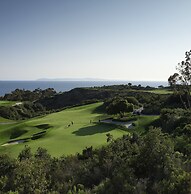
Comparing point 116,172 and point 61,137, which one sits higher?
point 116,172

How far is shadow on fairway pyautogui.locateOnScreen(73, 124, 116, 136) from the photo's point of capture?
36.2 meters

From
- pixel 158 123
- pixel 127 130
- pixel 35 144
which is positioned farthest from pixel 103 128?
pixel 35 144

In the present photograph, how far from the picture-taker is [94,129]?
1545 inches

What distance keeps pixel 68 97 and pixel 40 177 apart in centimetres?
9619

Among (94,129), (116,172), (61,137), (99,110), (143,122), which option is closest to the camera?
(116,172)

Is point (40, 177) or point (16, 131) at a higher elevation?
point (40, 177)

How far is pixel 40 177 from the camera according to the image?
1417 centimetres

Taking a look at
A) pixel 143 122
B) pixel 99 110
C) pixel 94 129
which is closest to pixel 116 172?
pixel 94 129

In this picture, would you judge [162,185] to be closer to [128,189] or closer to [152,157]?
[128,189]

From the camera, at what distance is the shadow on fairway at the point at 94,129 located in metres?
36.2

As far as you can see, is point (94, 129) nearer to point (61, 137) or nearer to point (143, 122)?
point (61, 137)

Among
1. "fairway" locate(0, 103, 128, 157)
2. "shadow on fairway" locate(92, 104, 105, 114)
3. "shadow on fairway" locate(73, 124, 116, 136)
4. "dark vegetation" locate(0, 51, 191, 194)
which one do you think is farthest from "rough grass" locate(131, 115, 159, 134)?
"dark vegetation" locate(0, 51, 191, 194)

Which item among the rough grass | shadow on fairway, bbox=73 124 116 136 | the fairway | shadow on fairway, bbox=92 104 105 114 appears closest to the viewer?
the fairway

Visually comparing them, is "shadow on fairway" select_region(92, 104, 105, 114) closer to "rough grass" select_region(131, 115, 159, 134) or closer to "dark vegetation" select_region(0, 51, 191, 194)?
"rough grass" select_region(131, 115, 159, 134)
